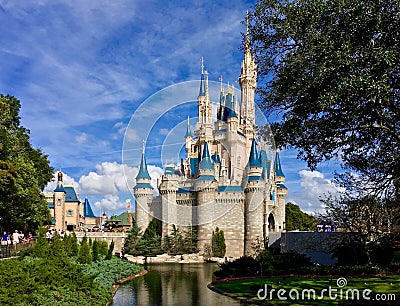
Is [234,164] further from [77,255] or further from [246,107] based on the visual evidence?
[77,255]

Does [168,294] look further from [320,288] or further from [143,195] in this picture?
[143,195]

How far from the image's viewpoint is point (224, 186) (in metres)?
49.2

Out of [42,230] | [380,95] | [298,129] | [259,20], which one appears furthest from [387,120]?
[42,230]

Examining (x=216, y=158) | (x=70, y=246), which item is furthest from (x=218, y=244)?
(x=70, y=246)

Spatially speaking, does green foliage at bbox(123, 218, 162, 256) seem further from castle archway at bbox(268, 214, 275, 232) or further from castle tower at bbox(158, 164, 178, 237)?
castle archway at bbox(268, 214, 275, 232)

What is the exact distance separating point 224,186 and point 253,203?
3942 mm

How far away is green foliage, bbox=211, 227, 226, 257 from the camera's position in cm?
4527

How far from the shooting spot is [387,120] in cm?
1135

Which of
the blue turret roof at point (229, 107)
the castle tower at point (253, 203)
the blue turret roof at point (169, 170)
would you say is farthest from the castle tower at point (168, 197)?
the blue turret roof at point (229, 107)

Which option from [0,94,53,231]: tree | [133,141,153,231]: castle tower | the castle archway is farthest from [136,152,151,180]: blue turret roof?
[0,94,53,231]: tree

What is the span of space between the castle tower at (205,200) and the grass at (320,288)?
2650 centimetres

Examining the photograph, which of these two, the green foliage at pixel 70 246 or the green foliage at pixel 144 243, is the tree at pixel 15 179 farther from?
the green foliage at pixel 144 243

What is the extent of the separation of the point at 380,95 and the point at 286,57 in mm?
3020

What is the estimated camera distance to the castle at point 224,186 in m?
47.5
